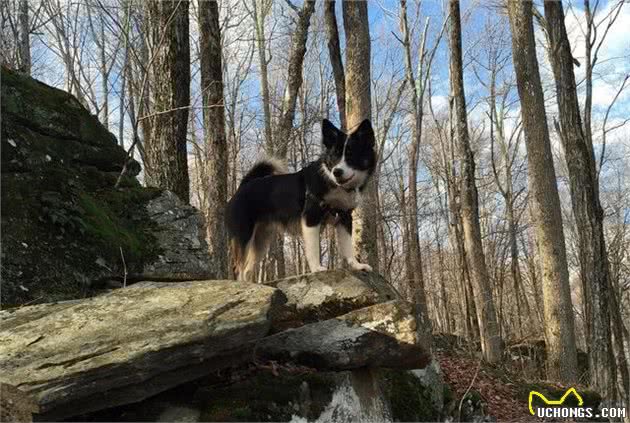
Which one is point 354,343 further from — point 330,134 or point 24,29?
point 24,29

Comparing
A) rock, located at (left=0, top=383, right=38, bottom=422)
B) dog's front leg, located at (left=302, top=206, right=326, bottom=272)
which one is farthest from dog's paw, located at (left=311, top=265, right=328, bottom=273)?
rock, located at (left=0, top=383, right=38, bottom=422)

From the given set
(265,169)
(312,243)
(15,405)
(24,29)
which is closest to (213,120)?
(265,169)

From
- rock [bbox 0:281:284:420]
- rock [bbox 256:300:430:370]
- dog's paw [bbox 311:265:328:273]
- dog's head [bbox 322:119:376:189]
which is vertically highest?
dog's head [bbox 322:119:376:189]

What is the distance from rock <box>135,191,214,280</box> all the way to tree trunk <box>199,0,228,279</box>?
2.36 m

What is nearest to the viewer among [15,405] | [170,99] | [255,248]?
[15,405]

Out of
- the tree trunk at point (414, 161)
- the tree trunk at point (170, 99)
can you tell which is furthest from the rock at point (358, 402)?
the tree trunk at point (414, 161)

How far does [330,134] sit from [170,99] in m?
2.92

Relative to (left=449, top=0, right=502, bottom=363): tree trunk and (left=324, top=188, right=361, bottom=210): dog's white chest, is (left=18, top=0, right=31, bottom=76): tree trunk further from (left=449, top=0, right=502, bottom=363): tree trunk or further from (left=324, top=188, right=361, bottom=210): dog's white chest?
(left=324, top=188, right=361, bottom=210): dog's white chest

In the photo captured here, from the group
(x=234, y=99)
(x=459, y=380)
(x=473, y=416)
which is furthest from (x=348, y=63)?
(x=234, y=99)

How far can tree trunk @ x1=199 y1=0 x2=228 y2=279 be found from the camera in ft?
28.1

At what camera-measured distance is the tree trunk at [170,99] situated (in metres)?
7.26

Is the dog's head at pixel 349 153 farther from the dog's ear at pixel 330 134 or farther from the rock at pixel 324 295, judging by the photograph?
the rock at pixel 324 295

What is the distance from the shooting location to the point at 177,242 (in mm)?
5500

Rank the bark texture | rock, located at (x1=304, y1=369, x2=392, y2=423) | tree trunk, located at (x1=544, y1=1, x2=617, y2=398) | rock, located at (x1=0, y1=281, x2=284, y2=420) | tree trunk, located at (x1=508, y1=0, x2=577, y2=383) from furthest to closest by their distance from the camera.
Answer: the bark texture
tree trunk, located at (x1=508, y1=0, x2=577, y2=383)
tree trunk, located at (x1=544, y1=1, x2=617, y2=398)
rock, located at (x1=304, y1=369, x2=392, y2=423)
rock, located at (x1=0, y1=281, x2=284, y2=420)
